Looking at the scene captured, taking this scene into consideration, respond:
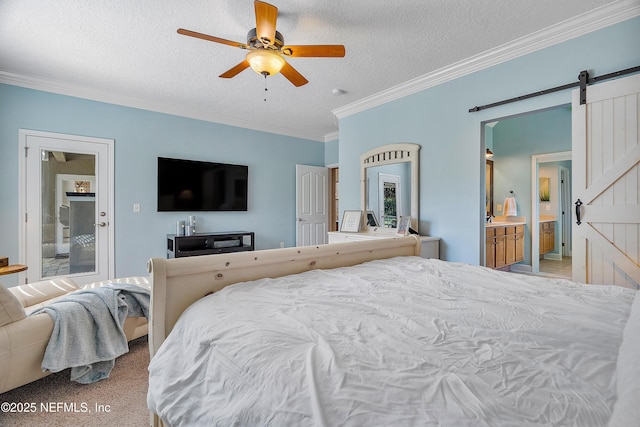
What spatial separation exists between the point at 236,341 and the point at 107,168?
13.2ft

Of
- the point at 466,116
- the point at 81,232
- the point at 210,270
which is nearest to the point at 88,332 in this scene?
the point at 210,270

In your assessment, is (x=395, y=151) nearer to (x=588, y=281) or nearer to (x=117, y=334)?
(x=588, y=281)

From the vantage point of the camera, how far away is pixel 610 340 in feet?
2.90

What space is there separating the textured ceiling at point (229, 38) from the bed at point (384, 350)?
1.95 m

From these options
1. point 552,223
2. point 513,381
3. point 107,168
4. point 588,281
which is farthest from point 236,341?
point 552,223

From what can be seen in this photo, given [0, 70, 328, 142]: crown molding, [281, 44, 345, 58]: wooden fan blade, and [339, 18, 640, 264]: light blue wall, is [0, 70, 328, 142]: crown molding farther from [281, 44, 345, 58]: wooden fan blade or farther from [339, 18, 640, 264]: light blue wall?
[281, 44, 345, 58]: wooden fan blade

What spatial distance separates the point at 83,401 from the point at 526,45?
416cm

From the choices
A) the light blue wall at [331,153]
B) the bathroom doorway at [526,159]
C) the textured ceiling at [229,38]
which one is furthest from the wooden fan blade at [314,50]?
the light blue wall at [331,153]

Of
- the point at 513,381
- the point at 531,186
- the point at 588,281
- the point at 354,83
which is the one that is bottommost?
the point at 588,281

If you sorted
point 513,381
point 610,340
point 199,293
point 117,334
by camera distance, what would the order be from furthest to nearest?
point 117,334 → point 199,293 → point 610,340 → point 513,381

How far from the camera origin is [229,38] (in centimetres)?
263

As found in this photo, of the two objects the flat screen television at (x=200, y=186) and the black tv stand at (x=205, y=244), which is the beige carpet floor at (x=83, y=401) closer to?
the black tv stand at (x=205, y=244)

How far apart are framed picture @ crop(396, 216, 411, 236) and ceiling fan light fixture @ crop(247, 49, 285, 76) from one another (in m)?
2.20

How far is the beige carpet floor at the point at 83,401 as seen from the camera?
1.56 metres
